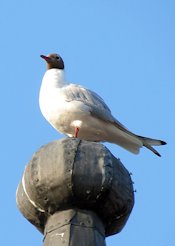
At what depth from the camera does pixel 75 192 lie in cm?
356

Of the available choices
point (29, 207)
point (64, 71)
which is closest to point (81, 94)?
point (64, 71)

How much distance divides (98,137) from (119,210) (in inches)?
116

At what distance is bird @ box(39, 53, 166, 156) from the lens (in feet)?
21.0

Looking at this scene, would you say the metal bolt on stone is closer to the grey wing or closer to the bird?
the bird

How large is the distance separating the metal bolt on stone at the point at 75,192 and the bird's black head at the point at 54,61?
3.90m

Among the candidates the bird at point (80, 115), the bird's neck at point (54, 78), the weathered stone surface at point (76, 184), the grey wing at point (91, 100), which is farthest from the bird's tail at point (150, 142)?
the weathered stone surface at point (76, 184)

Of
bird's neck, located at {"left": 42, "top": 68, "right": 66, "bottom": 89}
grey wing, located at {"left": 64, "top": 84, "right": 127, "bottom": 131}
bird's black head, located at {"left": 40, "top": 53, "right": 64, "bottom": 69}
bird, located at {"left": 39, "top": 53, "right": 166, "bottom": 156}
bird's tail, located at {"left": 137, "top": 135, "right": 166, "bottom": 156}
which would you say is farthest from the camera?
bird's black head, located at {"left": 40, "top": 53, "right": 64, "bottom": 69}

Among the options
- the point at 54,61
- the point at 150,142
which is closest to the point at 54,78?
the point at 54,61

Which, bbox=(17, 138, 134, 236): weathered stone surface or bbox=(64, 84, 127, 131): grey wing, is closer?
bbox=(17, 138, 134, 236): weathered stone surface

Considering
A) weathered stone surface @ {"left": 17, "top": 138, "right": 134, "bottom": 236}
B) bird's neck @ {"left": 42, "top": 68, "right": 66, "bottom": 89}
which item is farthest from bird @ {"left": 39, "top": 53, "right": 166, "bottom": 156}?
weathered stone surface @ {"left": 17, "top": 138, "right": 134, "bottom": 236}

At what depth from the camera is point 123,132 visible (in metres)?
7.04

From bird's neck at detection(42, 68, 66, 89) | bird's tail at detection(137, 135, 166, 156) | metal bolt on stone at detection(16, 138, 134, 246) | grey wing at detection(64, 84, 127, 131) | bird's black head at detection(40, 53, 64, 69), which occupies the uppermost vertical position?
bird's black head at detection(40, 53, 64, 69)

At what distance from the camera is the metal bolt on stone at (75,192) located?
3.53 metres

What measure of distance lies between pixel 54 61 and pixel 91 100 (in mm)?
1022
